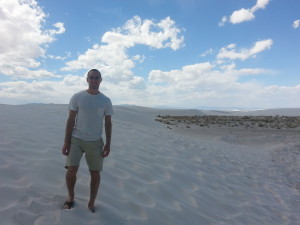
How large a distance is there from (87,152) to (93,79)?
0.93m

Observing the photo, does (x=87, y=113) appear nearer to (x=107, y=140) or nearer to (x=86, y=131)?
(x=86, y=131)

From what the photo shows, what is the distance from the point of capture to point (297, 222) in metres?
5.11

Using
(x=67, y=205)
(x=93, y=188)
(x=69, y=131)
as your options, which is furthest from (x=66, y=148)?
(x=67, y=205)

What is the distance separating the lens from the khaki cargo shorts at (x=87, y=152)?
3.61 metres

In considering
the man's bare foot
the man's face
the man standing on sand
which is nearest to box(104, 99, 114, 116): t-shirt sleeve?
the man standing on sand

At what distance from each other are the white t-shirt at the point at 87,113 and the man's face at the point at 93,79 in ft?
0.36

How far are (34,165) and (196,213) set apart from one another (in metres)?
2.85

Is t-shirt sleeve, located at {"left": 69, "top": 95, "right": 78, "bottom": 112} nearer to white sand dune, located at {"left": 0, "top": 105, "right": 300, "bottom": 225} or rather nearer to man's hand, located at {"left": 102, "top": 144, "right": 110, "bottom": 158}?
man's hand, located at {"left": 102, "top": 144, "right": 110, "bottom": 158}

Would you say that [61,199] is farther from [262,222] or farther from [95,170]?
[262,222]

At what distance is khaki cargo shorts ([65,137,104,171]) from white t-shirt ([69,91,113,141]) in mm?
64

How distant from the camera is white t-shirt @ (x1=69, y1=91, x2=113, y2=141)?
3605mm

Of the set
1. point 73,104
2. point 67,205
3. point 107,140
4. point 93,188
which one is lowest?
point 67,205

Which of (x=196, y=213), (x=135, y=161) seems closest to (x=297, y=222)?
(x=196, y=213)

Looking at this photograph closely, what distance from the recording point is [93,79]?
365 cm
